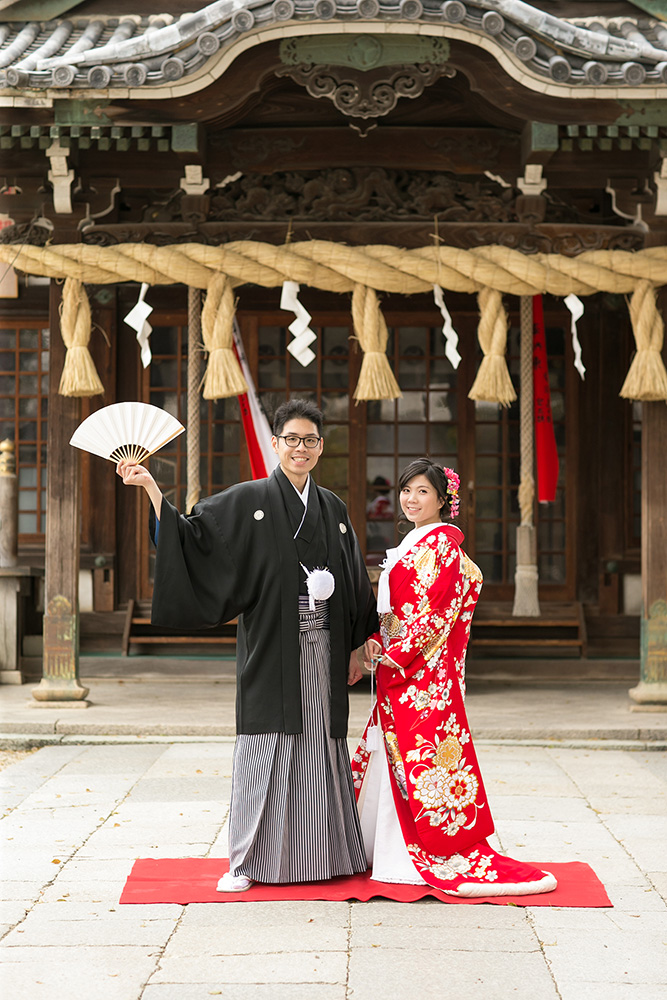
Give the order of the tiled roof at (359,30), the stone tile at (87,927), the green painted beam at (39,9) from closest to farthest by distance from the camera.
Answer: the stone tile at (87,927), the tiled roof at (359,30), the green painted beam at (39,9)

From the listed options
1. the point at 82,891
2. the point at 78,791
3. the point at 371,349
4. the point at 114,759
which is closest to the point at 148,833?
the point at 82,891

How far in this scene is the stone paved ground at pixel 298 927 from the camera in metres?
3.05

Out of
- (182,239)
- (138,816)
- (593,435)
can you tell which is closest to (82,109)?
(182,239)

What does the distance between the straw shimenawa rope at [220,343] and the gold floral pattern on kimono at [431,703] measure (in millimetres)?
2893

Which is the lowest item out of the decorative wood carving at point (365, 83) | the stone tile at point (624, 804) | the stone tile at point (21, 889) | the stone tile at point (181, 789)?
the stone tile at point (624, 804)

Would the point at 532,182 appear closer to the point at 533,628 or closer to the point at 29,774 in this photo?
the point at 533,628

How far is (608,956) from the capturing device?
3.26 metres

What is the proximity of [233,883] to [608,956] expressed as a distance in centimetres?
128

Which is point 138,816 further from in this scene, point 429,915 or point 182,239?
point 182,239

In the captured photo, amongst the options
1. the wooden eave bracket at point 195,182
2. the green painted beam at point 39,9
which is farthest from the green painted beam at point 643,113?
the green painted beam at point 39,9

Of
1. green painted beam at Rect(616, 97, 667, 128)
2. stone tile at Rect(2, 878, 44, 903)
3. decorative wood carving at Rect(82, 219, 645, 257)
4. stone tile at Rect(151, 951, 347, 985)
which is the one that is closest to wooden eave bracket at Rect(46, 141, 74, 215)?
decorative wood carving at Rect(82, 219, 645, 257)

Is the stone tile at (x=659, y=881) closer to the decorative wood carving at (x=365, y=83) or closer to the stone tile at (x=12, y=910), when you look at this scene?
the stone tile at (x=12, y=910)

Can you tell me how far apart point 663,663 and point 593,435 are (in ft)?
7.58

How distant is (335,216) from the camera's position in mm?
7125
